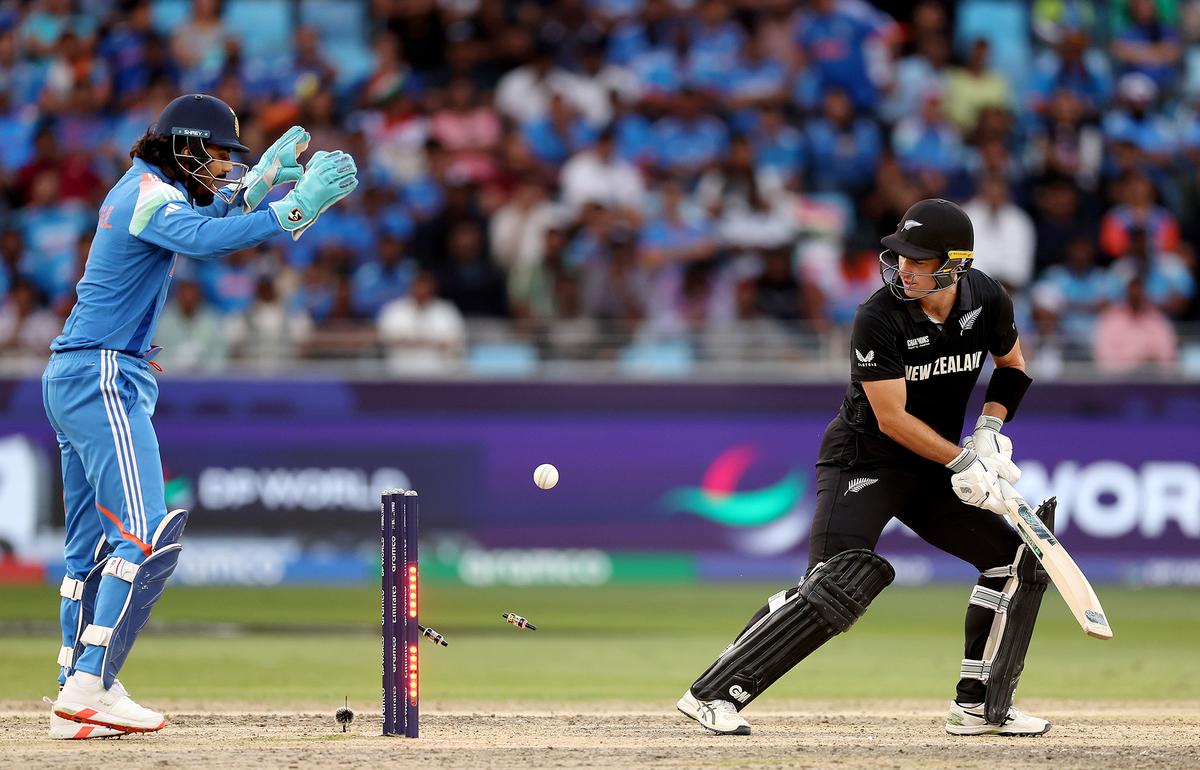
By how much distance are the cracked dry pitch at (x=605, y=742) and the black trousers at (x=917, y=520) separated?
25.7 inches

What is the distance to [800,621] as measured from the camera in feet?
23.1

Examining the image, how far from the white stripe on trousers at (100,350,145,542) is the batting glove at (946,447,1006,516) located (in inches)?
132

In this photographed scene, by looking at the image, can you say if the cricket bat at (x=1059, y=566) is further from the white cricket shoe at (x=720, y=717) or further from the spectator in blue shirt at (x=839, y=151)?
the spectator in blue shirt at (x=839, y=151)

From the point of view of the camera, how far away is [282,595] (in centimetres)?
1351

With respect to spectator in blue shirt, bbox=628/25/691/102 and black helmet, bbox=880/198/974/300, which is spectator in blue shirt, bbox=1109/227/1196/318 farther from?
black helmet, bbox=880/198/974/300

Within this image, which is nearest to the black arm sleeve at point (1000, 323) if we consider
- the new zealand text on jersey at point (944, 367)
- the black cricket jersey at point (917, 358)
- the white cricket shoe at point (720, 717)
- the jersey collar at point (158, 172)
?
the black cricket jersey at point (917, 358)

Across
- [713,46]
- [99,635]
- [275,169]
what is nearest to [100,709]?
[99,635]

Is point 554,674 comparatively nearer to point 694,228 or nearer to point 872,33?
point 694,228

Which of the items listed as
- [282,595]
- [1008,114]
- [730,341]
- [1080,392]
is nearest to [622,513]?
[730,341]

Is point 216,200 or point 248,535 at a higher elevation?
point 216,200

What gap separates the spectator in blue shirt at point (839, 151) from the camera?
1673 centimetres

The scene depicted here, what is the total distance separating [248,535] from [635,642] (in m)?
4.00

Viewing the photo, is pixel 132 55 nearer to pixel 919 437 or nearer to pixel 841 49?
pixel 841 49

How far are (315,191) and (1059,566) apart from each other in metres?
3.40
